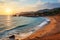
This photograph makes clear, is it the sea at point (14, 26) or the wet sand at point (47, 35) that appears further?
the sea at point (14, 26)

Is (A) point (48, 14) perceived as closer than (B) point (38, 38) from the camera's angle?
No

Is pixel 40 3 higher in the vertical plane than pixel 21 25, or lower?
higher

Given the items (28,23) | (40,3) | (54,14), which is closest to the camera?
(40,3)

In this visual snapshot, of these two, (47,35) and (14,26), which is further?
(14,26)

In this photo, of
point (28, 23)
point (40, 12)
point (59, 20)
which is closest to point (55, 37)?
point (40, 12)

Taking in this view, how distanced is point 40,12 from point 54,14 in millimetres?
406

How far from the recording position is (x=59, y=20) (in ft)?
14.9

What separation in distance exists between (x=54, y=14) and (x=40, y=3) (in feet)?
1.62

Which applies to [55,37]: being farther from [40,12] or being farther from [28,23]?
[28,23]

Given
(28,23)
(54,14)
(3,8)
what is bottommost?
(28,23)

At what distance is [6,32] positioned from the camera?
12.6ft

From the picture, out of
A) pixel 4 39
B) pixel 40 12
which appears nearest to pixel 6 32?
pixel 4 39

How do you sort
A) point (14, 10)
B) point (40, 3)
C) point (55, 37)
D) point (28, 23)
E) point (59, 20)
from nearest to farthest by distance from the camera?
point (55, 37) < point (14, 10) < point (40, 3) < point (59, 20) < point (28, 23)

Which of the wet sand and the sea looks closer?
the wet sand
